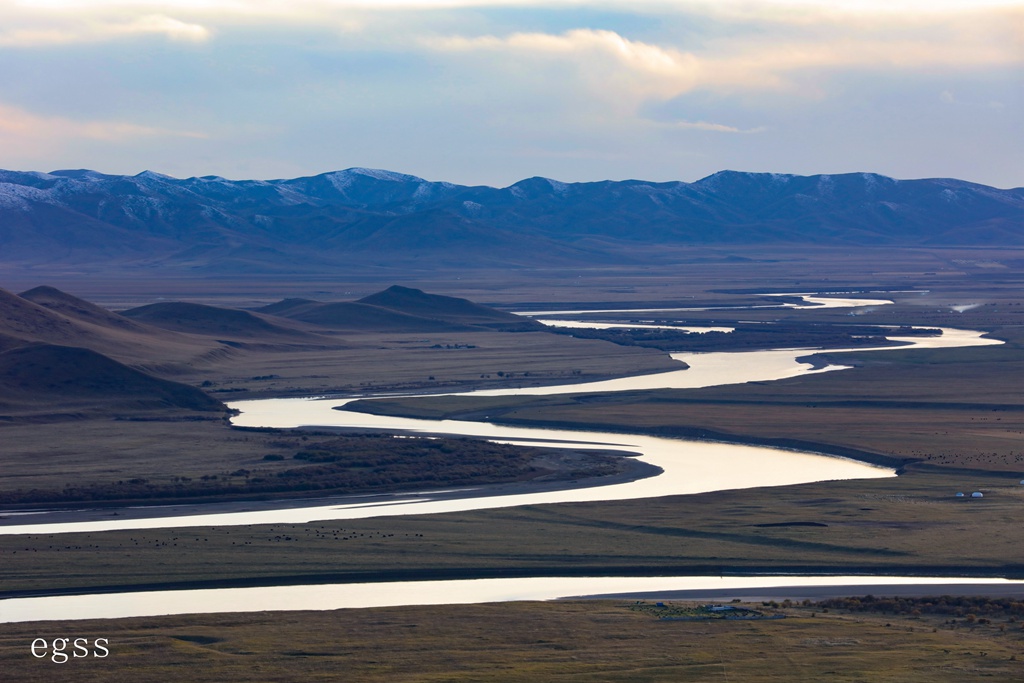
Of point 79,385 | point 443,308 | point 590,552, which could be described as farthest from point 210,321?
point 590,552

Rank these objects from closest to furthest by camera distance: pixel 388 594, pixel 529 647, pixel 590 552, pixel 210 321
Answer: pixel 529 647, pixel 388 594, pixel 590 552, pixel 210 321

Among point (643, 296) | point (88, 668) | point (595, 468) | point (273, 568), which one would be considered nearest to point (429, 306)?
point (643, 296)

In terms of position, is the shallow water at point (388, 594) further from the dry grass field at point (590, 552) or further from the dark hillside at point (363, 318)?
the dark hillside at point (363, 318)

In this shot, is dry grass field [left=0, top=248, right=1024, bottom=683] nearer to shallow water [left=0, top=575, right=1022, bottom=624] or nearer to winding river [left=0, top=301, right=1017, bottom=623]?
shallow water [left=0, top=575, right=1022, bottom=624]

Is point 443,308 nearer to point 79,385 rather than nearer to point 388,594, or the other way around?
point 79,385

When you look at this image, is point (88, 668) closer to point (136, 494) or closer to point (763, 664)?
point (763, 664)

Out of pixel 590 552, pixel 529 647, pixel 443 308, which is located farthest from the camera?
pixel 443 308

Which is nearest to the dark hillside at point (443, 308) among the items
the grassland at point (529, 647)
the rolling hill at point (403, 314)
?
the rolling hill at point (403, 314)

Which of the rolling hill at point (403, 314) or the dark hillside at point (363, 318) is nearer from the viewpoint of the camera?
the dark hillside at point (363, 318)

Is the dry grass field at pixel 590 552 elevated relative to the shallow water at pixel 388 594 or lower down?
elevated

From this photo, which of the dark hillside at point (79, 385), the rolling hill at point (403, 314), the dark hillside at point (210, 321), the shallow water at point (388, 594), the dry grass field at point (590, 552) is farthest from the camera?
the rolling hill at point (403, 314)

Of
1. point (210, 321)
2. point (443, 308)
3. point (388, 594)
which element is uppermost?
point (443, 308)
